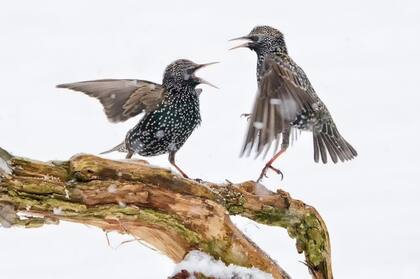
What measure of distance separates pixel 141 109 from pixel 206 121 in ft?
15.3

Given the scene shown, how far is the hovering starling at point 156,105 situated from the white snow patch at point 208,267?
0.86 metres

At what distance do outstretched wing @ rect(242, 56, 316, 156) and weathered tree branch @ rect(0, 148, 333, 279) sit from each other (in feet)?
1.10

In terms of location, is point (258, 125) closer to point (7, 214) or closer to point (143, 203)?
point (143, 203)

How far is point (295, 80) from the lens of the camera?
4598mm

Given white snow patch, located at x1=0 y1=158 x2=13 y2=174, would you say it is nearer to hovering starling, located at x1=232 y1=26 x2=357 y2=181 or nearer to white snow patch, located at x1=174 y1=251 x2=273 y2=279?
white snow patch, located at x1=174 y1=251 x2=273 y2=279

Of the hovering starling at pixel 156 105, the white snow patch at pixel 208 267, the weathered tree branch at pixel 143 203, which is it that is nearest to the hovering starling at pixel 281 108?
the weathered tree branch at pixel 143 203

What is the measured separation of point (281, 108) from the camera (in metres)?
4.41

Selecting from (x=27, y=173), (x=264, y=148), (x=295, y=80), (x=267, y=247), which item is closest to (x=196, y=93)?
(x=295, y=80)

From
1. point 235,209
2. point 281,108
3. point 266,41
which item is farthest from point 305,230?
point 266,41

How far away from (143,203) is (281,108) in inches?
36.0

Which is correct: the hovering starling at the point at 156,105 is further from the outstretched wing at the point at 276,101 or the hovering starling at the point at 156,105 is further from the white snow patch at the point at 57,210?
the white snow patch at the point at 57,210

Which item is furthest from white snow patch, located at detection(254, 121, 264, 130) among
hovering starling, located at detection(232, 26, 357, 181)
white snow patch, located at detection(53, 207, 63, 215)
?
white snow patch, located at detection(53, 207, 63, 215)

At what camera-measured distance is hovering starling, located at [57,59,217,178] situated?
492 cm

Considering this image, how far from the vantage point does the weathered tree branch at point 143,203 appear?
3793 millimetres
